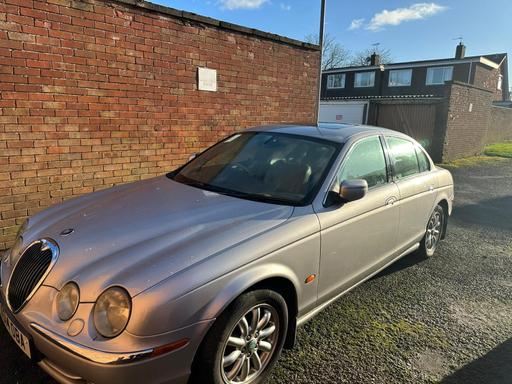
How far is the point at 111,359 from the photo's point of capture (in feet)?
5.49

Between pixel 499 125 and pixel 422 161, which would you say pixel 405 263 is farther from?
pixel 499 125

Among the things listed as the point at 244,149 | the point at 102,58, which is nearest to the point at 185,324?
the point at 244,149

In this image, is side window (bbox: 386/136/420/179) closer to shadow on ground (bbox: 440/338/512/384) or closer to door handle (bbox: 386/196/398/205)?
door handle (bbox: 386/196/398/205)

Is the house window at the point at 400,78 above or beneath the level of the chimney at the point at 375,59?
beneath

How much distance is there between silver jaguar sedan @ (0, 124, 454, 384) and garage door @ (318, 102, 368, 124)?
14.5 metres

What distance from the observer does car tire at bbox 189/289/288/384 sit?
1946 mm

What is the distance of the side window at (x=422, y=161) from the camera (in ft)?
14.1

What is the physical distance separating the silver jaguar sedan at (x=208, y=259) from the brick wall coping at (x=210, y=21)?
266 cm

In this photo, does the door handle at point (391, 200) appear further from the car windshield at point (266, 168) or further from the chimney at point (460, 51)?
the chimney at point (460, 51)

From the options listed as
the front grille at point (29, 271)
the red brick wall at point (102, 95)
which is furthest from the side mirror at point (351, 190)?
the red brick wall at point (102, 95)

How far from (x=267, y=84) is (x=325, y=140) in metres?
3.99

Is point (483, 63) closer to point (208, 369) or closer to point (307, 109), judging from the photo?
point (307, 109)

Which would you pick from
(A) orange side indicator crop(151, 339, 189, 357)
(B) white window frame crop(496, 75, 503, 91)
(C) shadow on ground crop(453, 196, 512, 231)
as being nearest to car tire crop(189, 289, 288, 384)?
(A) orange side indicator crop(151, 339, 189, 357)

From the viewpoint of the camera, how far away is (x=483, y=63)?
28875 mm
